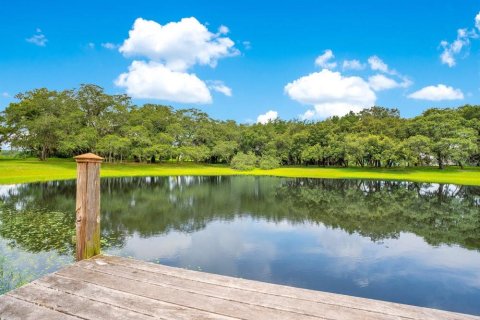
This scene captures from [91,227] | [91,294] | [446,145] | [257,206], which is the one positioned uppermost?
[446,145]

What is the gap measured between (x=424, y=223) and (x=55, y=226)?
642 inches

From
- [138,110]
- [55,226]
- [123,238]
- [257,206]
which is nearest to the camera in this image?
[123,238]

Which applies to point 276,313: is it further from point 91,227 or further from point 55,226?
point 55,226

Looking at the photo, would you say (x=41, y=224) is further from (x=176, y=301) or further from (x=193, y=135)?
(x=193, y=135)

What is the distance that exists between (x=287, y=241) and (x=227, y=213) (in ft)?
19.3

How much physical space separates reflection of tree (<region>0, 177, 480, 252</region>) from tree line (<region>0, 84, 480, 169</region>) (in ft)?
88.3

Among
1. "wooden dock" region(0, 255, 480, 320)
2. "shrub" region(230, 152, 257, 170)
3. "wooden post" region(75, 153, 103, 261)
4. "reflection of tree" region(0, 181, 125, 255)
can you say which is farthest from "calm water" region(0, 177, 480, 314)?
"shrub" region(230, 152, 257, 170)

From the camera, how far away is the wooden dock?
10.5ft

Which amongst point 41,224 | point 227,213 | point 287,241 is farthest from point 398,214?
point 41,224

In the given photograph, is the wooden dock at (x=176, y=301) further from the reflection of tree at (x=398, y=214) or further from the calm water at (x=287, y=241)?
the reflection of tree at (x=398, y=214)

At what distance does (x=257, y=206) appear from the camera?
19.3 metres

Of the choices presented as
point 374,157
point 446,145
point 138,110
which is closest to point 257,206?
point 374,157

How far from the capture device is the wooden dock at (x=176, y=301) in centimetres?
320

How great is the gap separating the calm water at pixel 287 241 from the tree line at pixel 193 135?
1214 inches
